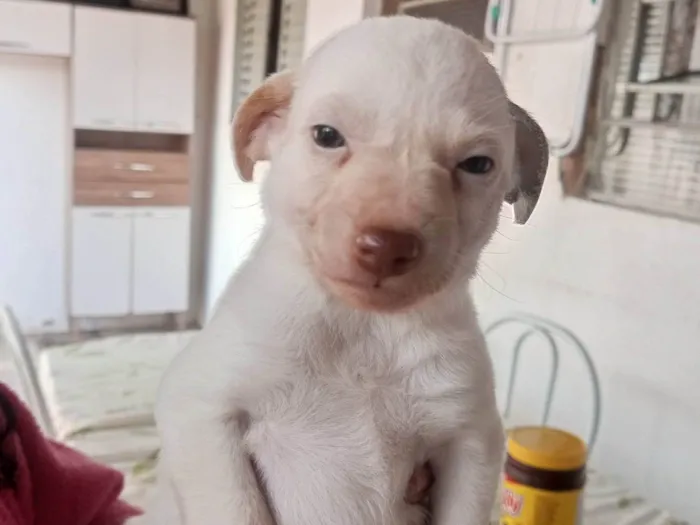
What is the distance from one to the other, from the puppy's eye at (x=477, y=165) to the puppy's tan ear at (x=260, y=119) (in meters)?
0.16

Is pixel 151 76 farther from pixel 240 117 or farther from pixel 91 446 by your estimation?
pixel 240 117

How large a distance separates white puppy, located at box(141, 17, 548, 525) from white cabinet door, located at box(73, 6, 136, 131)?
3262mm

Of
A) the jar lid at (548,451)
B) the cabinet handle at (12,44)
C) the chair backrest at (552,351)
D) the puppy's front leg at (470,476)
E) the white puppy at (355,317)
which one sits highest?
the cabinet handle at (12,44)

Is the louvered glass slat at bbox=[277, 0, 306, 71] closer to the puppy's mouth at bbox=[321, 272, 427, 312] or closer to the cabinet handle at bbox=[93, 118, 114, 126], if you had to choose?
the cabinet handle at bbox=[93, 118, 114, 126]

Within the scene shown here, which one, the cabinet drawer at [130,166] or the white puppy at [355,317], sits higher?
the white puppy at [355,317]

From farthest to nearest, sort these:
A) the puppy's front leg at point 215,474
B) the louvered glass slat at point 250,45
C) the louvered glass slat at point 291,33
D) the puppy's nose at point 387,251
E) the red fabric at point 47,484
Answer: the louvered glass slat at point 250,45 < the louvered glass slat at point 291,33 < the red fabric at point 47,484 < the puppy's front leg at point 215,474 < the puppy's nose at point 387,251

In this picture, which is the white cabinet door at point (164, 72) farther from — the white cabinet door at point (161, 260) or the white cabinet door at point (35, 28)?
the white cabinet door at point (161, 260)

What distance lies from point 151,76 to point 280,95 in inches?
132

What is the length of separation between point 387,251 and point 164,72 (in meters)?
3.56

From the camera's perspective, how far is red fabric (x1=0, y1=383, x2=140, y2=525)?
0.82 metres

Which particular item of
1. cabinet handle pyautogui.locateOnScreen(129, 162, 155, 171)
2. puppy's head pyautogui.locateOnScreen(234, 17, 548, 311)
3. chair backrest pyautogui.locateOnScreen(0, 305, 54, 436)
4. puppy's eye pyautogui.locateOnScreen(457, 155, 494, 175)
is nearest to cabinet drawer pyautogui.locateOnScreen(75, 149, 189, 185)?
cabinet handle pyautogui.locateOnScreen(129, 162, 155, 171)

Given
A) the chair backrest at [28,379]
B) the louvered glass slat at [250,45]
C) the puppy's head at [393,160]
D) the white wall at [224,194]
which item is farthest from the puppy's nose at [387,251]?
the louvered glass slat at [250,45]

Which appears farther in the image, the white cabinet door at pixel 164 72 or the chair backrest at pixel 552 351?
the white cabinet door at pixel 164 72

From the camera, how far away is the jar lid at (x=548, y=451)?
2.83ft
